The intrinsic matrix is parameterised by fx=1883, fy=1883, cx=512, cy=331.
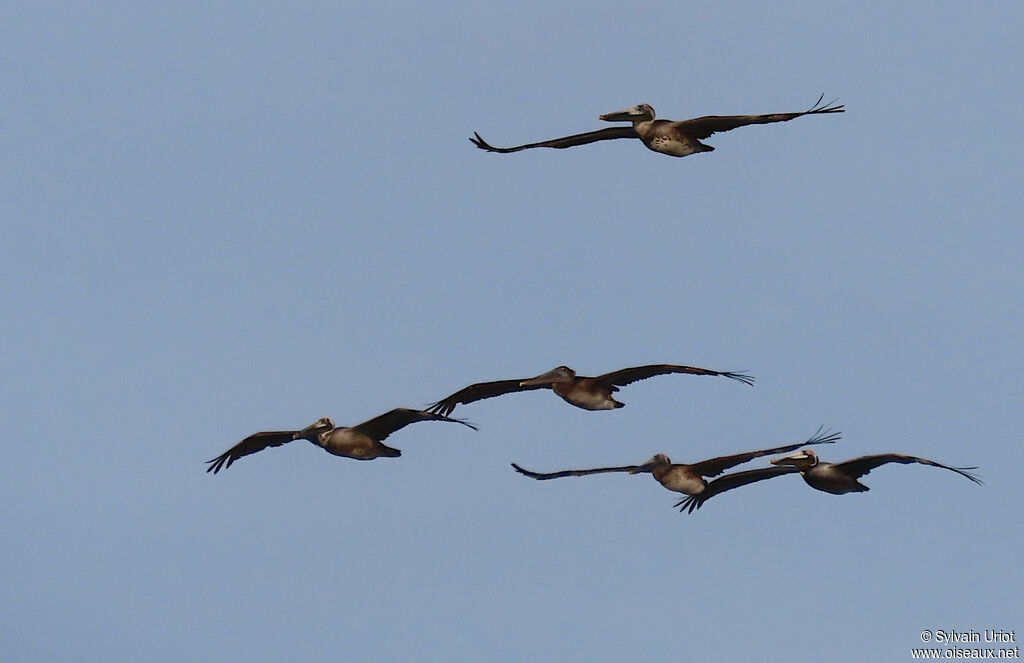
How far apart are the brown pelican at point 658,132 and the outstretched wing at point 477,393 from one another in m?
4.80

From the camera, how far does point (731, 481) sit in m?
35.7

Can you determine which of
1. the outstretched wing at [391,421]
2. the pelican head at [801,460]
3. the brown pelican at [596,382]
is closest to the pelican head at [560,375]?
the brown pelican at [596,382]

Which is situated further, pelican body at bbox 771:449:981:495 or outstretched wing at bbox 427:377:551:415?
outstretched wing at bbox 427:377:551:415

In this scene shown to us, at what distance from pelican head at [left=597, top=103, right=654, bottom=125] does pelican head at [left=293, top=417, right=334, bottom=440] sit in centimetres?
838

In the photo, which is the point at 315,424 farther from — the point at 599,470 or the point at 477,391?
the point at 599,470

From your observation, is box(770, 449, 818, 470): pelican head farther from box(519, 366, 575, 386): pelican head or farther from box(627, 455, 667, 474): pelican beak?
box(519, 366, 575, 386): pelican head

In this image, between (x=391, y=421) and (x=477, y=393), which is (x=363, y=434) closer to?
(x=391, y=421)

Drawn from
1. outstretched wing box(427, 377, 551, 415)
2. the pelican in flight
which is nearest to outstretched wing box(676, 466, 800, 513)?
the pelican in flight

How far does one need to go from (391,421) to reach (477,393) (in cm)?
310

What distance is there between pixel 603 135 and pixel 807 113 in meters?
7.87

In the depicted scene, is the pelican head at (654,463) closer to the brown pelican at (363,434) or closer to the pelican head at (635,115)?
the brown pelican at (363,434)

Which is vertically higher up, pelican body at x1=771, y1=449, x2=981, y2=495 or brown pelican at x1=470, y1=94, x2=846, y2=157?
brown pelican at x1=470, y1=94, x2=846, y2=157

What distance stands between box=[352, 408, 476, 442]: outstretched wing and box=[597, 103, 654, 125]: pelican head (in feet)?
23.7

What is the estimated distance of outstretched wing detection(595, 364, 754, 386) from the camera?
1460 inches
